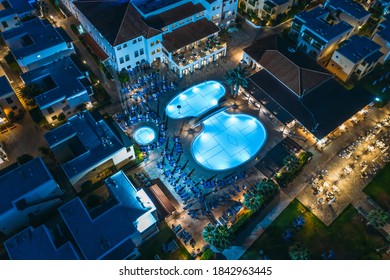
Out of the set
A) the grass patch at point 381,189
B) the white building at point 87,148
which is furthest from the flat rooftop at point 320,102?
the white building at point 87,148

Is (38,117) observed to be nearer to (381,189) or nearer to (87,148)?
(87,148)

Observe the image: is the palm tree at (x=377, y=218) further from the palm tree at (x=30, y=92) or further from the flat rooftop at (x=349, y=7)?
the palm tree at (x=30, y=92)

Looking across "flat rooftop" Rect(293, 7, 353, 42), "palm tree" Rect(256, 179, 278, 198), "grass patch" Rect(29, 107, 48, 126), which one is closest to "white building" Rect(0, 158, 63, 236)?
"grass patch" Rect(29, 107, 48, 126)

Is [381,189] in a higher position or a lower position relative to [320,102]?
lower

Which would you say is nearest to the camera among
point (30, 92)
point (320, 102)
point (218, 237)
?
point (218, 237)

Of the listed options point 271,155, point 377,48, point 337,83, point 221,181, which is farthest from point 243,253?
point 377,48

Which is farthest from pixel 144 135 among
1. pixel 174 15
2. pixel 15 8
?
pixel 15 8

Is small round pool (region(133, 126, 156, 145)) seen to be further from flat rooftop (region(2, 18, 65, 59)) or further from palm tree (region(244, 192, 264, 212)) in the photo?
flat rooftop (region(2, 18, 65, 59))
